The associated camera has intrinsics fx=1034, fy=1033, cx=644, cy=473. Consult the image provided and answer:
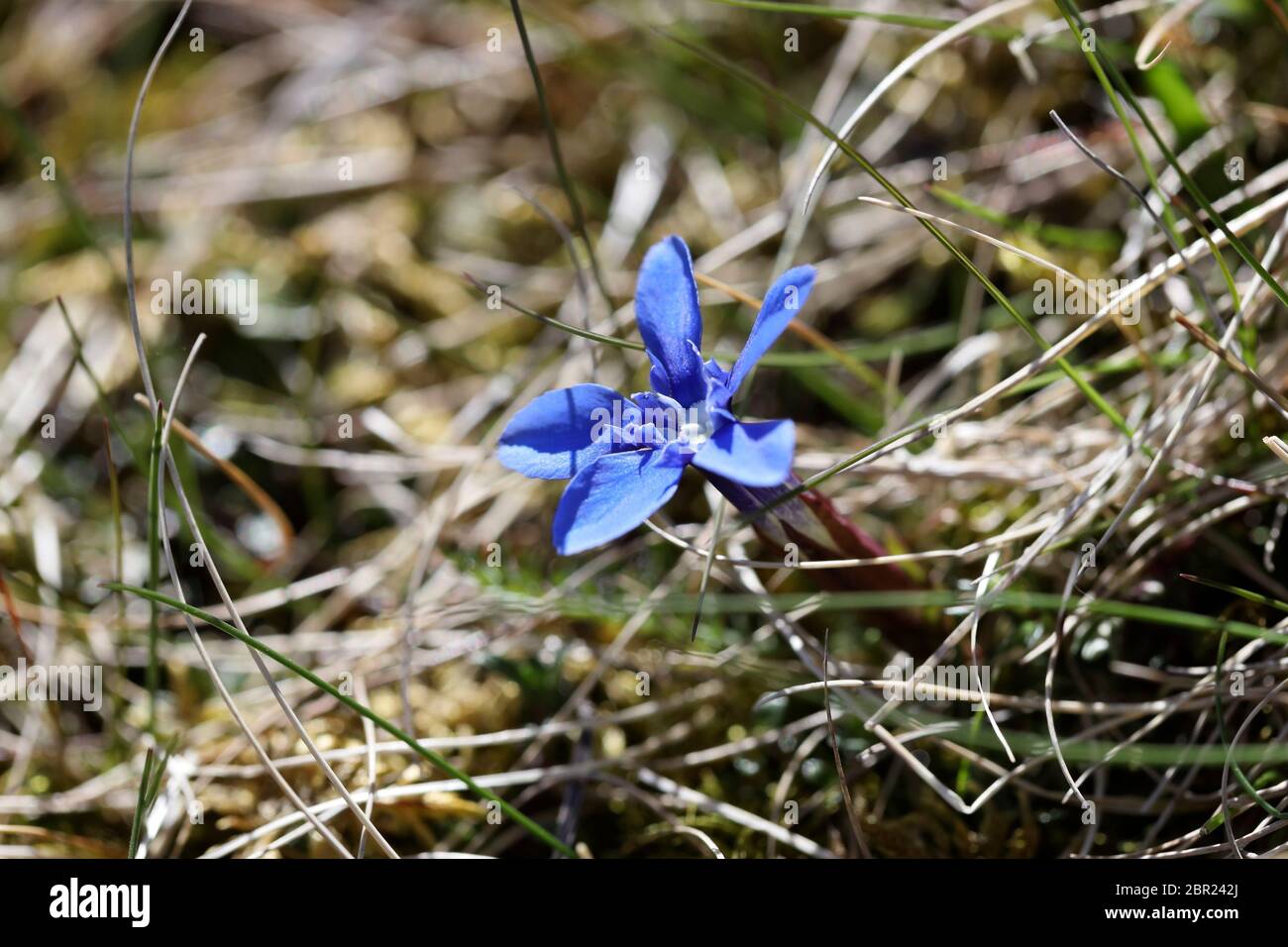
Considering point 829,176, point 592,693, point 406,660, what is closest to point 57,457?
point 406,660
